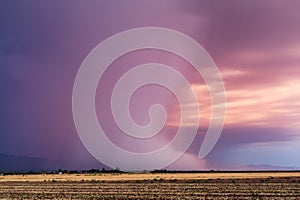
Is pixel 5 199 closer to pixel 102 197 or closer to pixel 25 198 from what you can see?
pixel 25 198

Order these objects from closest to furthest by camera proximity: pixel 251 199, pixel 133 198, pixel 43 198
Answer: pixel 251 199 < pixel 133 198 < pixel 43 198

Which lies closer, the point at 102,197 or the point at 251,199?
the point at 251,199

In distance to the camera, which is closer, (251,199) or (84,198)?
(251,199)

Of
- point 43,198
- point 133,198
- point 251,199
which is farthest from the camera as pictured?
point 43,198

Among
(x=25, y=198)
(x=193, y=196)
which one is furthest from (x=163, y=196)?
(x=25, y=198)

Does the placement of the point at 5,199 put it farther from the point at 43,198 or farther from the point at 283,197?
the point at 283,197

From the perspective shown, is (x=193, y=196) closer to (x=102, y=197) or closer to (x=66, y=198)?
(x=102, y=197)

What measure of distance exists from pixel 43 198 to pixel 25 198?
7.09 feet

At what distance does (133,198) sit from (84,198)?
5529 millimetres

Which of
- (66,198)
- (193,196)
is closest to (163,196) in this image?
(193,196)

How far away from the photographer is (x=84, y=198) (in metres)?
54.3

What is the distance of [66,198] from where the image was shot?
5481 cm

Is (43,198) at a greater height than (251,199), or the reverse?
(43,198)

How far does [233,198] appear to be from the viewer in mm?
50375
